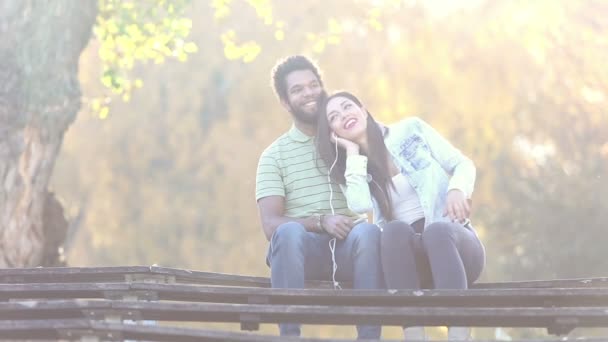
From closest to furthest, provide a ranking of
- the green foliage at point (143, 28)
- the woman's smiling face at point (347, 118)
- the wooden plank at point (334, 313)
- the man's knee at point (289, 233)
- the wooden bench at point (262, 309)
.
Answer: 1. the wooden bench at point (262, 309)
2. the wooden plank at point (334, 313)
3. the man's knee at point (289, 233)
4. the woman's smiling face at point (347, 118)
5. the green foliage at point (143, 28)

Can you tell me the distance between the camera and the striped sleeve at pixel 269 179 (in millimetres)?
5710

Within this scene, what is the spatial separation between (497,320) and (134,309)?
1.33 meters

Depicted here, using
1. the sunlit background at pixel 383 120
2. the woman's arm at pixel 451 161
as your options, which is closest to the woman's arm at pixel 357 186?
the woman's arm at pixel 451 161

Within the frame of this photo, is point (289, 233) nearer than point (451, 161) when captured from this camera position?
Yes

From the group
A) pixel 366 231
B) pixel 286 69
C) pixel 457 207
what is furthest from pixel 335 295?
pixel 286 69

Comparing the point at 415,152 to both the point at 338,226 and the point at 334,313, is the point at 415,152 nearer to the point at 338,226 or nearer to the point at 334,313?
the point at 338,226

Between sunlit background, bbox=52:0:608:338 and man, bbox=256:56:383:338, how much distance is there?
10632 mm

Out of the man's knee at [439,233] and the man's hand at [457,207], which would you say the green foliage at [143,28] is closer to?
the man's hand at [457,207]

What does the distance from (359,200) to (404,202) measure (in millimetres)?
239

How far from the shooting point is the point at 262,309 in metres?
4.16

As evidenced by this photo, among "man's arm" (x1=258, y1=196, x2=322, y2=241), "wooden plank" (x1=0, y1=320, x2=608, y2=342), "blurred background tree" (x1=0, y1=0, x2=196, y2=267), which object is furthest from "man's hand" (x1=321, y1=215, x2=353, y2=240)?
"blurred background tree" (x1=0, y1=0, x2=196, y2=267)

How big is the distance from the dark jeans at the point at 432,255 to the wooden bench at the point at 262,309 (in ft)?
0.93

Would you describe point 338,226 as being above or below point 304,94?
below

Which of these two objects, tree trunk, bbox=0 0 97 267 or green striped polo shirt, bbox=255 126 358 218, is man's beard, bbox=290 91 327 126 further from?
tree trunk, bbox=0 0 97 267
